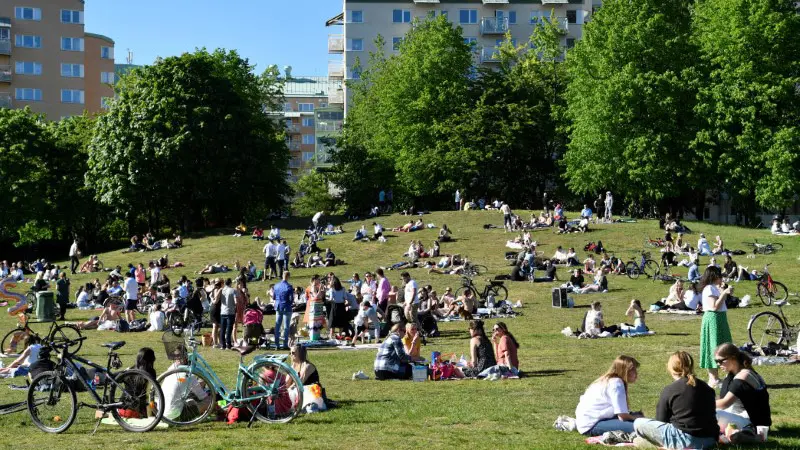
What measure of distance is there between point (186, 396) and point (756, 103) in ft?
163

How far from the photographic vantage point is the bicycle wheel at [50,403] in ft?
41.5

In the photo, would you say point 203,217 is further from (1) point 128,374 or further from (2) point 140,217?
(1) point 128,374

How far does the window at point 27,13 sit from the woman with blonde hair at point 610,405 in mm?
→ 97790

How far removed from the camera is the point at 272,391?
1312 cm

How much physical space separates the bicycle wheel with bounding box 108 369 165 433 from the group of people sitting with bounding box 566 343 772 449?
209 inches

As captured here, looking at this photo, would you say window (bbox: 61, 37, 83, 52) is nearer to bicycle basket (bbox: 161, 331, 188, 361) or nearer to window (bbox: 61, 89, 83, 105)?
window (bbox: 61, 89, 83, 105)

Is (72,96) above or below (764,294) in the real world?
above

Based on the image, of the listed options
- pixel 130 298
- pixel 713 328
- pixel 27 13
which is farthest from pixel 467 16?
pixel 713 328

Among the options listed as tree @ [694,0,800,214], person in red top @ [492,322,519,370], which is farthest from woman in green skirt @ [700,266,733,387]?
tree @ [694,0,800,214]

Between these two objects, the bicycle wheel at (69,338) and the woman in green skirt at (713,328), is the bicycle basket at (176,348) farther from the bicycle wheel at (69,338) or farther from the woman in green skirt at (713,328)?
the woman in green skirt at (713,328)

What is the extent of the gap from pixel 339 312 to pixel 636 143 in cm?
3551

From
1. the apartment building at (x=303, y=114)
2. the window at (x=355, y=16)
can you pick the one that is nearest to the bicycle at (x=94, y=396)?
the window at (x=355, y=16)

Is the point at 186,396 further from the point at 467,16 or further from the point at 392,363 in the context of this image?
the point at 467,16

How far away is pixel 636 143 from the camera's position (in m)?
57.8
